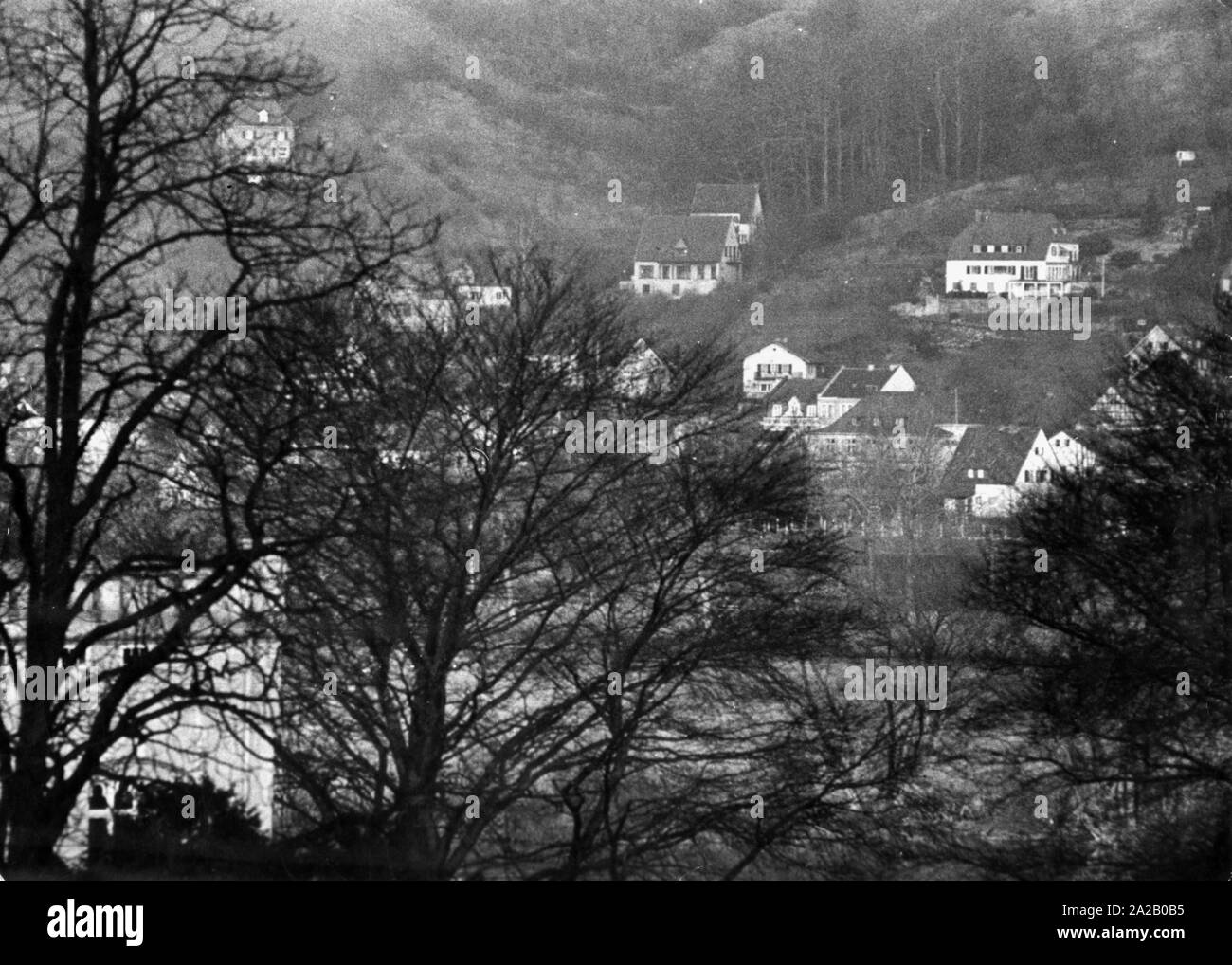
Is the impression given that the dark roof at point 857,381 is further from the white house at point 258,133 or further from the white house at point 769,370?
the white house at point 258,133

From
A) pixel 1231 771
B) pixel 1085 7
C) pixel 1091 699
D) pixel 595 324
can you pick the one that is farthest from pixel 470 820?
pixel 1085 7

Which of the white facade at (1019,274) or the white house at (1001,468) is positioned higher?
the white facade at (1019,274)

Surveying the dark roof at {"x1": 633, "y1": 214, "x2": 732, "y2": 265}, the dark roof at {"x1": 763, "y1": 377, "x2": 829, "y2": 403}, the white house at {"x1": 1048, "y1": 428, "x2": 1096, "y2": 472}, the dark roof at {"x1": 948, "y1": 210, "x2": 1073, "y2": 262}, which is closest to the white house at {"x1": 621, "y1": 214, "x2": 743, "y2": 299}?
the dark roof at {"x1": 633, "y1": 214, "x2": 732, "y2": 265}
